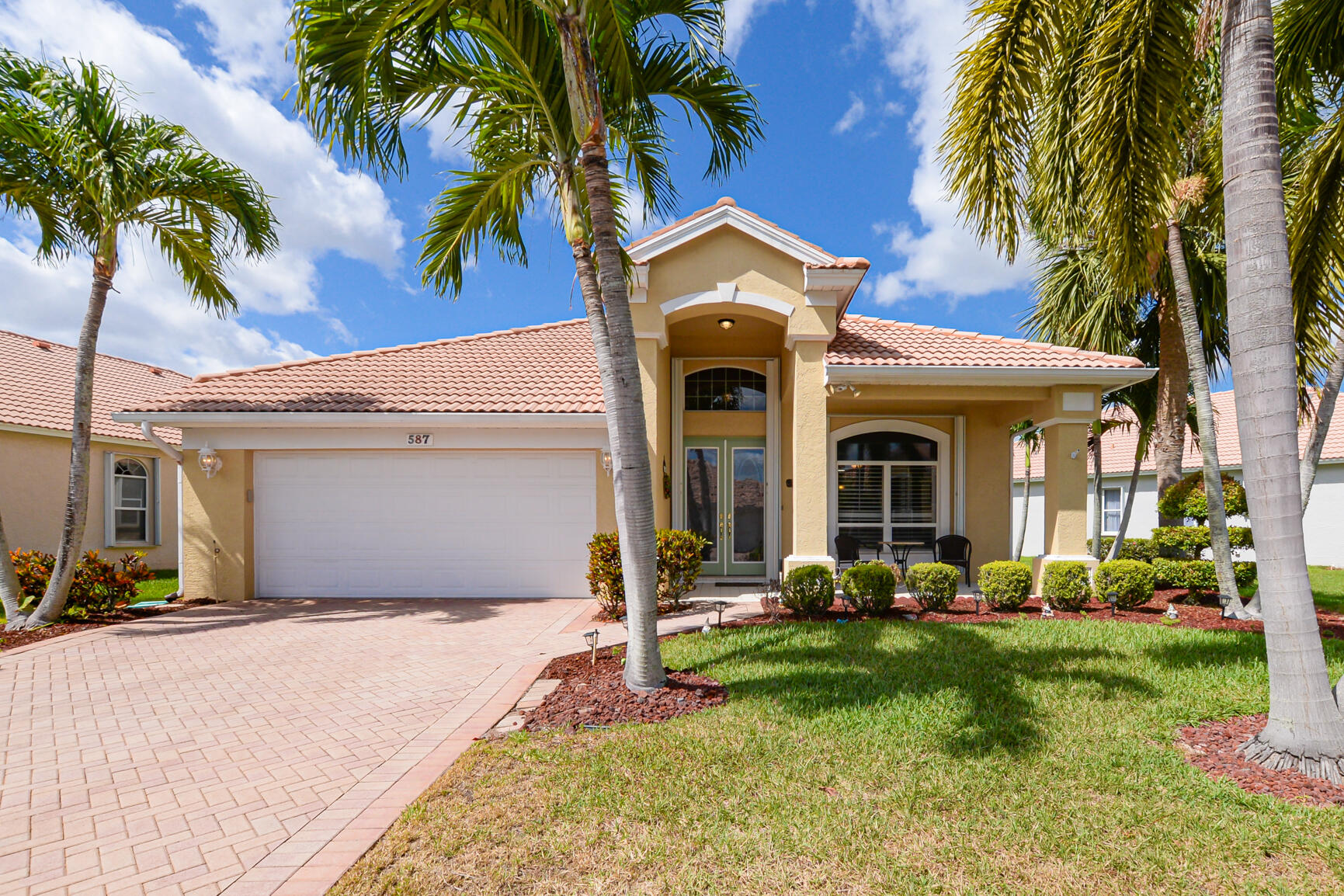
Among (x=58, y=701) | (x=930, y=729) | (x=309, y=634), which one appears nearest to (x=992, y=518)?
(x=930, y=729)

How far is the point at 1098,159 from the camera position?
6.26 metres

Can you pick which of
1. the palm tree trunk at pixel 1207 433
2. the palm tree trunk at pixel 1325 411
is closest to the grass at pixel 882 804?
the palm tree trunk at pixel 1325 411

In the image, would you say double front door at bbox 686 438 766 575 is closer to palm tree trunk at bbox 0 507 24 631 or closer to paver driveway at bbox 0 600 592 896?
paver driveway at bbox 0 600 592 896

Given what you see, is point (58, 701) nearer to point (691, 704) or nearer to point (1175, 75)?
point (691, 704)

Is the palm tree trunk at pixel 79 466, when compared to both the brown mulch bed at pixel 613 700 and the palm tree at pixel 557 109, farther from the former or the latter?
the brown mulch bed at pixel 613 700

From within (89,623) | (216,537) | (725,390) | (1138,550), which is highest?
(725,390)

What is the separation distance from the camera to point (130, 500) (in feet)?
52.3

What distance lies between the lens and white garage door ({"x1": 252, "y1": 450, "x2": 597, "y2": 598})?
11.0 m

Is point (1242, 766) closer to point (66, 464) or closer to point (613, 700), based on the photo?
point (613, 700)

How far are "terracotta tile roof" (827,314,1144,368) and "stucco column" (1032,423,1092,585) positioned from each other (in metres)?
1.17

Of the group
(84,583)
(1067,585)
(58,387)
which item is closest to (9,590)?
(84,583)

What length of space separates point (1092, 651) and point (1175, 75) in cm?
559

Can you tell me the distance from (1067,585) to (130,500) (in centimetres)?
2049

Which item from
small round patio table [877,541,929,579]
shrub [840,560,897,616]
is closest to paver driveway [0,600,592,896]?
shrub [840,560,897,616]
